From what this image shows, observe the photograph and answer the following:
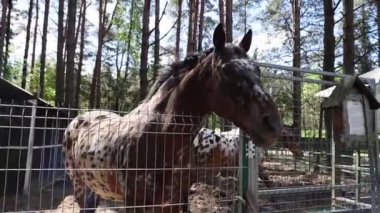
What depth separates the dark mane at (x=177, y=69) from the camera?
3.48 metres

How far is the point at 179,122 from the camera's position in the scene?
3260mm

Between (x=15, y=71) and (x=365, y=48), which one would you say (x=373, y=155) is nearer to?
(x=365, y=48)

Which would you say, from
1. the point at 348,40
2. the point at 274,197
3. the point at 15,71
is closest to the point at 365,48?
the point at 348,40

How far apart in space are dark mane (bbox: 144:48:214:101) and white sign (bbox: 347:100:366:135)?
6.09 feet

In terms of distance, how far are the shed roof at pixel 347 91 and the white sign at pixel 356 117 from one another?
12 centimetres

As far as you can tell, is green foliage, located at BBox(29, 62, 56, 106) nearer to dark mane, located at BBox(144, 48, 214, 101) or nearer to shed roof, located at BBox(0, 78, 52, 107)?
shed roof, located at BBox(0, 78, 52, 107)

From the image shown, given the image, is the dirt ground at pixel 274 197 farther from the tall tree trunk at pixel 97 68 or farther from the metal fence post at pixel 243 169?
the tall tree trunk at pixel 97 68

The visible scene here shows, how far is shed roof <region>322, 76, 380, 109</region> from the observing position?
14.1ft

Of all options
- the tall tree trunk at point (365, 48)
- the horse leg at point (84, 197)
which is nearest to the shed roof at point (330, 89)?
the horse leg at point (84, 197)

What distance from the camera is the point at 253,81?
287 centimetres

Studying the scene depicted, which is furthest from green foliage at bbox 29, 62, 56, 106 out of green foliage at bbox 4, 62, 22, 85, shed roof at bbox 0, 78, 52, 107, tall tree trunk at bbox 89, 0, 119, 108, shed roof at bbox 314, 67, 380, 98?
shed roof at bbox 314, 67, 380, 98

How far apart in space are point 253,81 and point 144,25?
36.3ft

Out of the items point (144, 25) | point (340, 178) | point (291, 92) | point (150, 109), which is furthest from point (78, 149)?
point (144, 25)

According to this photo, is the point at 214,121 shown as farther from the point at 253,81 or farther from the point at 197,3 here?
the point at 197,3
